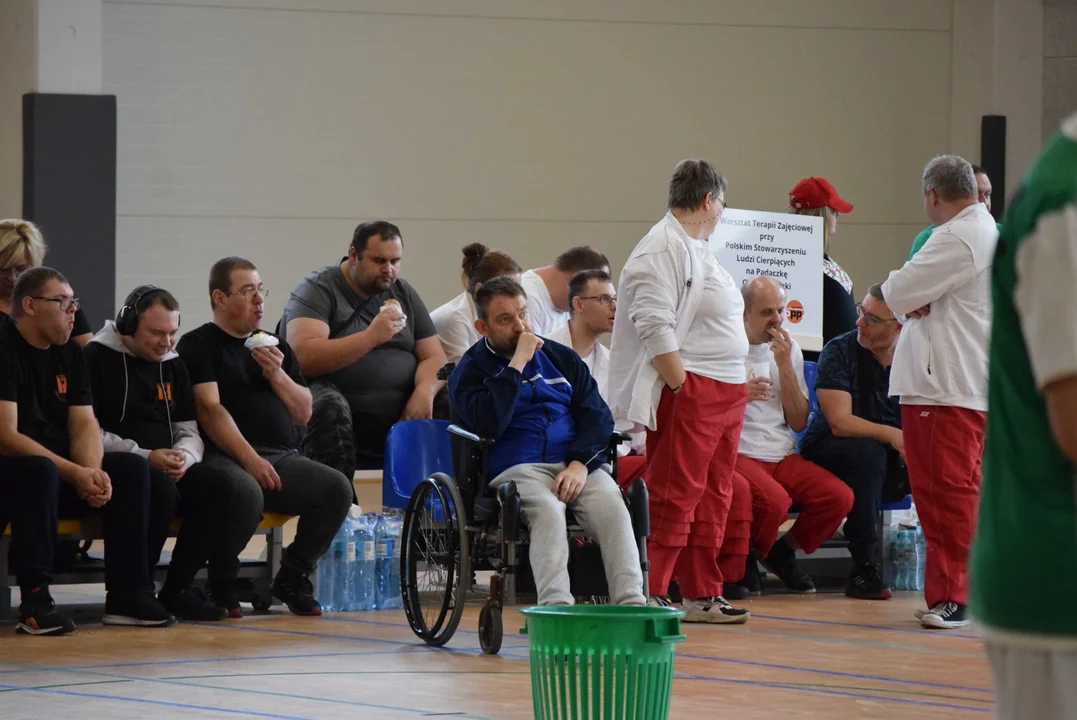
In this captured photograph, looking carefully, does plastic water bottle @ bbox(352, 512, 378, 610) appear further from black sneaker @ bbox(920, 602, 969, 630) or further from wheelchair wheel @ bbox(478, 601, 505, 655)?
black sneaker @ bbox(920, 602, 969, 630)

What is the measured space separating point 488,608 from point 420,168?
5591 mm

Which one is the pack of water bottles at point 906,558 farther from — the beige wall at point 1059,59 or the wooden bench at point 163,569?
the beige wall at point 1059,59

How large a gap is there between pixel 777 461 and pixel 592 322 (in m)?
0.89

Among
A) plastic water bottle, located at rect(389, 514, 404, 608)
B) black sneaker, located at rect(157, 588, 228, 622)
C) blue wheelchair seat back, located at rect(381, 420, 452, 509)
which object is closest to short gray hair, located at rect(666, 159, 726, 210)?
blue wheelchair seat back, located at rect(381, 420, 452, 509)

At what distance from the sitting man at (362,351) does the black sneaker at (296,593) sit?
1.35ft

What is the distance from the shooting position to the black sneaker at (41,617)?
4.37m

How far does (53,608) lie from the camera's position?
14.5 feet

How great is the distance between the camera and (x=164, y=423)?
4859mm

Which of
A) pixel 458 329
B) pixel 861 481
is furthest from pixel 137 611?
pixel 861 481

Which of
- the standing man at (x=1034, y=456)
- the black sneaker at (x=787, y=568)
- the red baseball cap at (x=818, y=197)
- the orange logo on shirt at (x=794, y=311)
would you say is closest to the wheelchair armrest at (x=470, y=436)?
the black sneaker at (x=787, y=568)

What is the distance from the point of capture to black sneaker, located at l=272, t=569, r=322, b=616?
5016mm

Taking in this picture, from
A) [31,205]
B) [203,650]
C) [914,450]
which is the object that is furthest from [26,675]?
[31,205]

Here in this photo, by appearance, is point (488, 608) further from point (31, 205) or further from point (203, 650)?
point (31, 205)

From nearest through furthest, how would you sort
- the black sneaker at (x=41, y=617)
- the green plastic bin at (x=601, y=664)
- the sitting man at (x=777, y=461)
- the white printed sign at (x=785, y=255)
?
the green plastic bin at (x=601, y=664) < the black sneaker at (x=41, y=617) < the sitting man at (x=777, y=461) < the white printed sign at (x=785, y=255)
